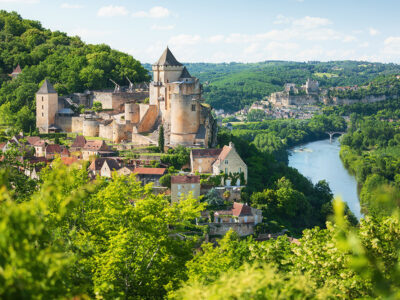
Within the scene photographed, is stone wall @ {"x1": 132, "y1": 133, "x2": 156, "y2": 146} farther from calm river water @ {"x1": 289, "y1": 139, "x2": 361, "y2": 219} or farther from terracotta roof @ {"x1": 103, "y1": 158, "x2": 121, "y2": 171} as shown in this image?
calm river water @ {"x1": 289, "y1": 139, "x2": 361, "y2": 219}

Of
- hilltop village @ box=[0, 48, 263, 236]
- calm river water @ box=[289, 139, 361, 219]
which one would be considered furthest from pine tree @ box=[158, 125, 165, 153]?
calm river water @ box=[289, 139, 361, 219]

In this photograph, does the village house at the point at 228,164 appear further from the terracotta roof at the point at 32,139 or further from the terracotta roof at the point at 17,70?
the terracotta roof at the point at 17,70

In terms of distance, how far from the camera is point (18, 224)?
5723 millimetres

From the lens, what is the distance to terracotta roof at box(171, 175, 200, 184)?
28594 millimetres

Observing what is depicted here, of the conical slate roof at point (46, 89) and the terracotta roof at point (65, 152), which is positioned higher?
the conical slate roof at point (46, 89)

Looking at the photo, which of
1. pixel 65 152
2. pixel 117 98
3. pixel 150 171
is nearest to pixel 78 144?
pixel 65 152

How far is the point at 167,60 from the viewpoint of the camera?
124 feet

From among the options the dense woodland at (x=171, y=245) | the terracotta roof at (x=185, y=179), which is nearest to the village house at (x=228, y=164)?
the dense woodland at (x=171, y=245)

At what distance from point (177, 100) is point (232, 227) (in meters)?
10.8

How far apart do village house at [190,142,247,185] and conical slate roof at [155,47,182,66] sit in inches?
360

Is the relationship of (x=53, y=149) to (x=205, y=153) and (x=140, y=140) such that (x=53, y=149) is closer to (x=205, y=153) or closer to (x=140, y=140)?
(x=140, y=140)

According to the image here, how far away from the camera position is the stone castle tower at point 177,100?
3431 centimetres

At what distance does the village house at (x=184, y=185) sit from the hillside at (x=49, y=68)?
18.5m

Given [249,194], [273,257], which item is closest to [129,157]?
[249,194]
